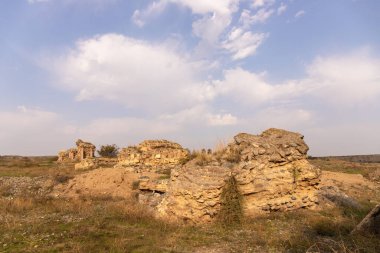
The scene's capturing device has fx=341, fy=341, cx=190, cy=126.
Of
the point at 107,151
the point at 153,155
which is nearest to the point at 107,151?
the point at 107,151

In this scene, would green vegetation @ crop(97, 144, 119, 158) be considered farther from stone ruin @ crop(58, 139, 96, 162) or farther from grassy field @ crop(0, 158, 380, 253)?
grassy field @ crop(0, 158, 380, 253)

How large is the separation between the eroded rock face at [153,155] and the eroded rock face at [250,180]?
1001cm

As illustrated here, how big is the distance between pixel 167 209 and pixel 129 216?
4.35 feet

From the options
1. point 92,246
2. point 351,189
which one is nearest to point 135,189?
point 92,246

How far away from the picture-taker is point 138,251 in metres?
8.15

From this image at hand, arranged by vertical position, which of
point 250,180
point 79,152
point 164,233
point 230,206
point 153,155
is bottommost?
point 164,233

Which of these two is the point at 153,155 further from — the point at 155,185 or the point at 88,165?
the point at 88,165

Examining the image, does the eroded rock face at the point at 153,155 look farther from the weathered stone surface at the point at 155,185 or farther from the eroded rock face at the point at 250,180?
the eroded rock face at the point at 250,180

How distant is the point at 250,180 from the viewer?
12.2 m

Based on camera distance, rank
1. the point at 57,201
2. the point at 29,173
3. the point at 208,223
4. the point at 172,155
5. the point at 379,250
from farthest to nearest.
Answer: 1. the point at 29,173
2. the point at 172,155
3. the point at 57,201
4. the point at 208,223
5. the point at 379,250

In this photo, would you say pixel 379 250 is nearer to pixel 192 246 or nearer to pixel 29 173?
pixel 192 246

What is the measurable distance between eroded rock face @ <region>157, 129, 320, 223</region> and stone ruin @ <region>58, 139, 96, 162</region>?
28.0 metres

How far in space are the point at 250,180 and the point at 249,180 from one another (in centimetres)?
4

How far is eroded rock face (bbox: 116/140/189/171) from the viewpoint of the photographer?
920 inches
